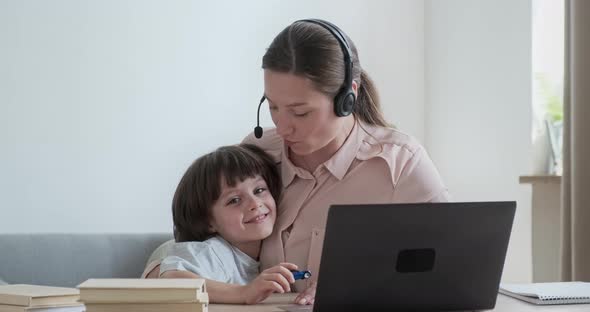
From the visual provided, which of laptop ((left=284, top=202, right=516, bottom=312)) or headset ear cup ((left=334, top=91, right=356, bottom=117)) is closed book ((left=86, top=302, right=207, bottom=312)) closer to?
laptop ((left=284, top=202, right=516, bottom=312))

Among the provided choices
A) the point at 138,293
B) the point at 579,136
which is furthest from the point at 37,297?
the point at 579,136

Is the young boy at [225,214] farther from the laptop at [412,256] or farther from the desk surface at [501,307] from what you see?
the laptop at [412,256]

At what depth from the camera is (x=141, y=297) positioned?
1.15 m

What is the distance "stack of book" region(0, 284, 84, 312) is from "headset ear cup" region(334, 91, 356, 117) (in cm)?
69

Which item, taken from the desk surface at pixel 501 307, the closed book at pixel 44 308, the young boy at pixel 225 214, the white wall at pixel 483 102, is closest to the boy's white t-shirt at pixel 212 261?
the young boy at pixel 225 214

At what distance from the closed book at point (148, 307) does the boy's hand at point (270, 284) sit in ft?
0.88

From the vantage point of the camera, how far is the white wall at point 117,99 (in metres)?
2.82

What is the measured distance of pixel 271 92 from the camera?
1710mm

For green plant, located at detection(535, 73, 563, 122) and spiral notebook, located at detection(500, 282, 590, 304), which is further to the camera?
green plant, located at detection(535, 73, 563, 122)

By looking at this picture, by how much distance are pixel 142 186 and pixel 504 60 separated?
1444 millimetres

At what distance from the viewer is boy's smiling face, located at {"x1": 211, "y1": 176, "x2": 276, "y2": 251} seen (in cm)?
173

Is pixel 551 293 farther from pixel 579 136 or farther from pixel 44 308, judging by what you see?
pixel 579 136

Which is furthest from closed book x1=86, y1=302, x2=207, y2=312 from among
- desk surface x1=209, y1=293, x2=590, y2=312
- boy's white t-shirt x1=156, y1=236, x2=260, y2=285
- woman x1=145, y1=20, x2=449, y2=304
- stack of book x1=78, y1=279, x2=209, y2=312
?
woman x1=145, y1=20, x2=449, y2=304

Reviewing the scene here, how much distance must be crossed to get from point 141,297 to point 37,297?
0.22 meters
